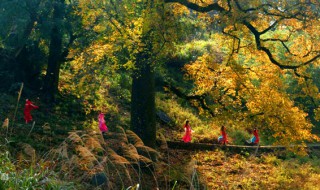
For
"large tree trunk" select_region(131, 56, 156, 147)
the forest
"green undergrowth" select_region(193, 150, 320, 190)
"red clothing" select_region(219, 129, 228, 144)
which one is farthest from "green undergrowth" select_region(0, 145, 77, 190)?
"red clothing" select_region(219, 129, 228, 144)

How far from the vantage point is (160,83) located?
13977mm

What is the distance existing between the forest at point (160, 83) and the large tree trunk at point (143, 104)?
0.03 m

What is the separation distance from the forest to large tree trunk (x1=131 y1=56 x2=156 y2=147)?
0.03m

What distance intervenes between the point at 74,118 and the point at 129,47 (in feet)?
21.6

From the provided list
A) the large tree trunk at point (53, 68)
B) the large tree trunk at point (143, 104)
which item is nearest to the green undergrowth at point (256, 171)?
the large tree trunk at point (143, 104)

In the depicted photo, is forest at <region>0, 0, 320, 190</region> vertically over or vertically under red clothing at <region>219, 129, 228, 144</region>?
over

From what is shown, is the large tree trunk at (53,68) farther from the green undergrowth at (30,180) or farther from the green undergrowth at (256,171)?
the green undergrowth at (30,180)

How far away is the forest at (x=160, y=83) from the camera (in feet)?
35.2

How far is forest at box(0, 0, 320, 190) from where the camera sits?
422 inches

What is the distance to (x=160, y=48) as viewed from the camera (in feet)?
36.4

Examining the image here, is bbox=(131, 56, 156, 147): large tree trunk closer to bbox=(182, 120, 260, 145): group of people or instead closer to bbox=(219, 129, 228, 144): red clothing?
bbox=(182, 120, 260, 145): group of people

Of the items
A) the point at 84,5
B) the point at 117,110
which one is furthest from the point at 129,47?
the point at 117,110

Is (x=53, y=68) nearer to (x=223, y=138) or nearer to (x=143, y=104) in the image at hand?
(x=143, y=104)

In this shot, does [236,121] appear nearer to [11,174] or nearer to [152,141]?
[152,141]
